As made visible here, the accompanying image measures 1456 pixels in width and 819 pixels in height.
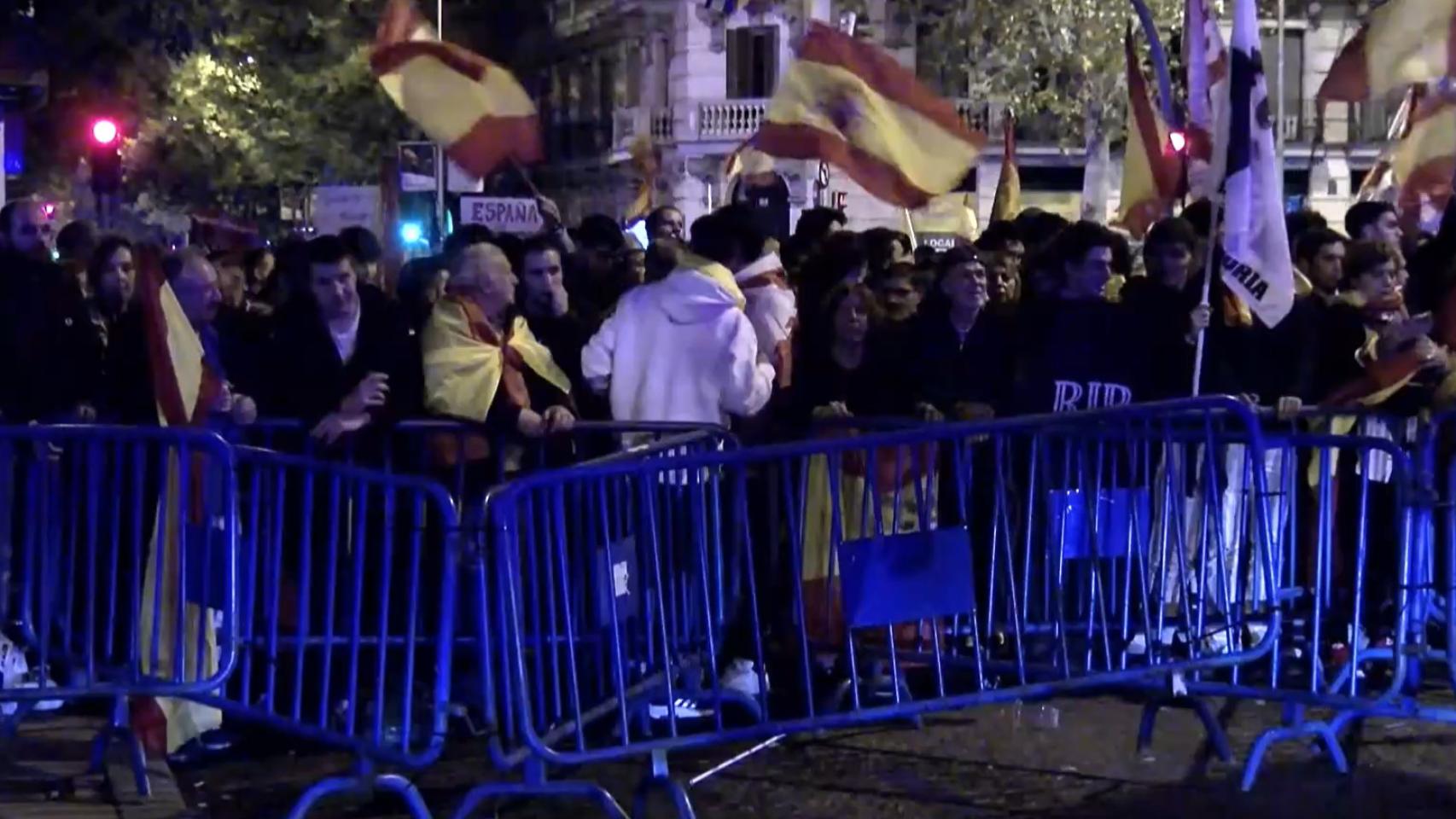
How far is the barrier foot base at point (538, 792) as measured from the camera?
6598mm

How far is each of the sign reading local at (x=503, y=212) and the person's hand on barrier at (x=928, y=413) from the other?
1116 centimetres

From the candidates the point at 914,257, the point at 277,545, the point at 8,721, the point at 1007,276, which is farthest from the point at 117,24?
the point at 277,545

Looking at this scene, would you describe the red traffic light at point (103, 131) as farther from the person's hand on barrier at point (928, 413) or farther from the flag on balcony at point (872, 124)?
the person's hand on barrier at point (928, 413)

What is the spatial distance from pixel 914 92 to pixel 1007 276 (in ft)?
3.10

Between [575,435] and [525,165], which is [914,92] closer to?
[525,165]

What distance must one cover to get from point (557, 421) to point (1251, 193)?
2.50 m

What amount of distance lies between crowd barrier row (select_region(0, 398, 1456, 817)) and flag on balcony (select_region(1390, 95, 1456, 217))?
13.0ft

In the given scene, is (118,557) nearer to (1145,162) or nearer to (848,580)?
(848,580)

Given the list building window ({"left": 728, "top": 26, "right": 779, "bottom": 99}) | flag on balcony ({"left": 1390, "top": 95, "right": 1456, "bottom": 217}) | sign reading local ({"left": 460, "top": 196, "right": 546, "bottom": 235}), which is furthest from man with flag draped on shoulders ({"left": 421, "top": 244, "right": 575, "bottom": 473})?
building window ({"left": 728, "top": 26, "right": 779, "bottom": 99})

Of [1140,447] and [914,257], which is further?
[914,257]

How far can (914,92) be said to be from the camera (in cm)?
1099

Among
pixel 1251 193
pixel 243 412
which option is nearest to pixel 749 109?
pixel 1251 193

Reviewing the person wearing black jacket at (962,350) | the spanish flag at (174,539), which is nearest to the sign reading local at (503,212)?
the person wearing black jacket at (962,350)

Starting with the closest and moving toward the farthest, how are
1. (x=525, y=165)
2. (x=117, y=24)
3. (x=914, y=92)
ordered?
(x=914, y=92) < (x=525, y=165) < (x=117, y=24)
